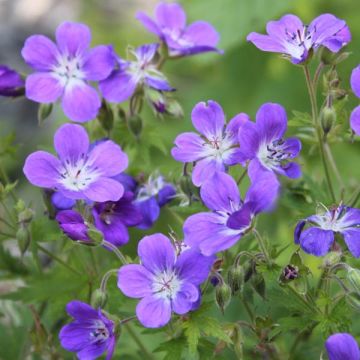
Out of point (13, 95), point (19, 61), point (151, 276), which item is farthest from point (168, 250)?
point (19, 61)

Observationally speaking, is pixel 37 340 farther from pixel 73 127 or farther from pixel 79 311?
pixel 73 127

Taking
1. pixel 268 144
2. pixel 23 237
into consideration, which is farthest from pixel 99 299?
pixel 268 144

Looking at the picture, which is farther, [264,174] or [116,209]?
[116,209]

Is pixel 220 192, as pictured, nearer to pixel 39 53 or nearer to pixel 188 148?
pixel 188 148

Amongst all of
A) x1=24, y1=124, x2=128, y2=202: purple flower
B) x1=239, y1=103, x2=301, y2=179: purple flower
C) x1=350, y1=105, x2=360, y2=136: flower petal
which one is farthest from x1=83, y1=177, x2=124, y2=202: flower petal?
x1=350, y1=105, x2=360, y2=136: flower petal

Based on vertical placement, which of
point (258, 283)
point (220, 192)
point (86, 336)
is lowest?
point (86, 336)

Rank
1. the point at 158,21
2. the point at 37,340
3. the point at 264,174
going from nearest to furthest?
1. the point at 264,174
2. the point at 37,340
3. the point at 158,21

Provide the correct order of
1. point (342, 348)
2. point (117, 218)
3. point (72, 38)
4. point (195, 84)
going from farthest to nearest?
1. point (195, 84)
2. point (72, 38)
3. point (117, 218)
4. point (342, 348)

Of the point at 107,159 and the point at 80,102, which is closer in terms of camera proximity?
the point at 107,159
